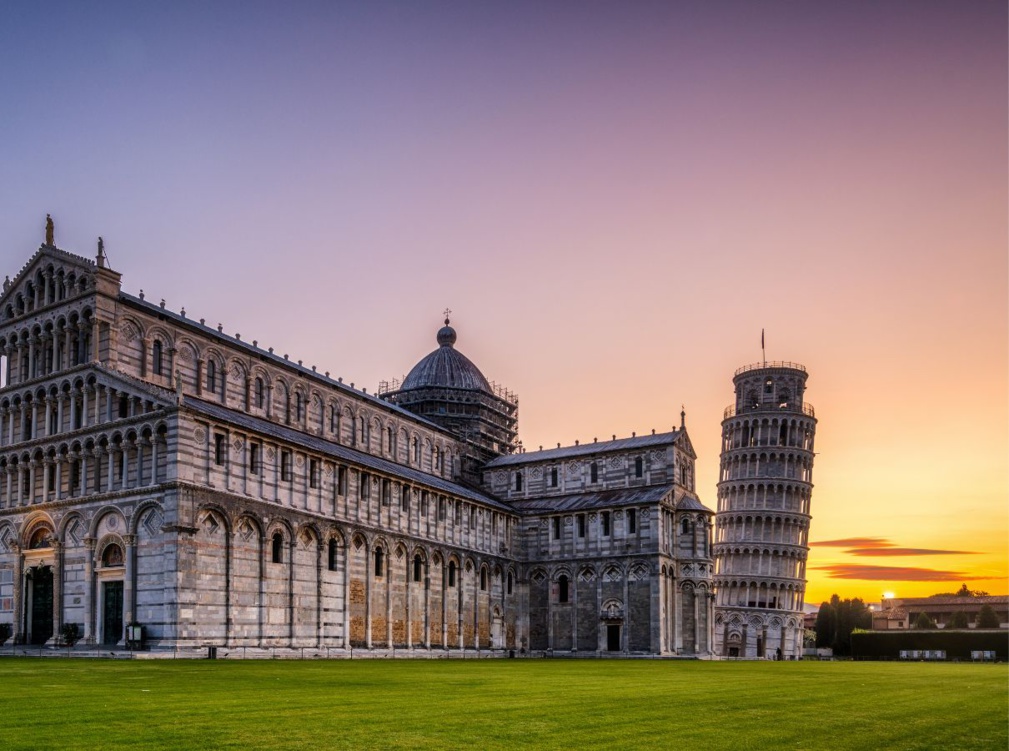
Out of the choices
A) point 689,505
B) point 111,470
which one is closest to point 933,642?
point 689,505

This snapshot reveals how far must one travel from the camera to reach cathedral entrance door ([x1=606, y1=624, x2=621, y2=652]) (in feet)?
255

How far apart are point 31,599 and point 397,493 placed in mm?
22712

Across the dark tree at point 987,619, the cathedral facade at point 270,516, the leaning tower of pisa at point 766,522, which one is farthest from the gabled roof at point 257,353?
the dark tree at point 987,619

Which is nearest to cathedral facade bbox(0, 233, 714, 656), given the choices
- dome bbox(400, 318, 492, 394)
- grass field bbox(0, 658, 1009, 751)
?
dome bbox(400, 318, 492, 394)

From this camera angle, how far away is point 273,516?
2199 inches

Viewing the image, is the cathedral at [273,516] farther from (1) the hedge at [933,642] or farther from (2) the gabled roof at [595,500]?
(1) the hedge at [933,642]

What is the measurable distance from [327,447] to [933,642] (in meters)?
71.6

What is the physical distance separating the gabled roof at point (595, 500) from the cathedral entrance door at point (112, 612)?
39038 millimetres

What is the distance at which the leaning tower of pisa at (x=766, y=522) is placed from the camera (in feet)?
382

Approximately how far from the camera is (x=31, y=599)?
55.3 m

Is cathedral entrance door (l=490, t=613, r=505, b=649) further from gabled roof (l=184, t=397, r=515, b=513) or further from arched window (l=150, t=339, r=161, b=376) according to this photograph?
arched window (l=150, t=339, r=161, b=376)

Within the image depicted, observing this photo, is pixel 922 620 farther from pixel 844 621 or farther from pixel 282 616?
pixel 282 616

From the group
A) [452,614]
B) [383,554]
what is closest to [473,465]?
[452,614]

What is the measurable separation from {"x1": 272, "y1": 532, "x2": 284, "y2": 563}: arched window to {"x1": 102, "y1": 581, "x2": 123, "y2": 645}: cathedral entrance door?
818 cm
